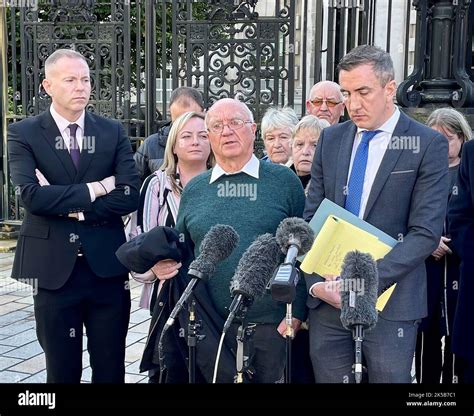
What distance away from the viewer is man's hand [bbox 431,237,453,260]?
414 centimetres

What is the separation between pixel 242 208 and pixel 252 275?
0.80 metres

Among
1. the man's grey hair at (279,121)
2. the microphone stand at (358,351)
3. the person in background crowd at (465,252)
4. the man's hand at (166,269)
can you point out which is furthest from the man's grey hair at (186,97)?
the microphone stand at (358,351)

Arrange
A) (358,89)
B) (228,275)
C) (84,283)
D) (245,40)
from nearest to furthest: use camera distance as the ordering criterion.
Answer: (358,89), (228,275), (84,283), (245,40)

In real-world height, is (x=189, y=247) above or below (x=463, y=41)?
below

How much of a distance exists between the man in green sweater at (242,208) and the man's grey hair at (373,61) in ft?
2.12

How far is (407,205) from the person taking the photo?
317cm

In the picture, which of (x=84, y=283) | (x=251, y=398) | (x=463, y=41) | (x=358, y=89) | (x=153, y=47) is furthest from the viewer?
(x=153, y=47)

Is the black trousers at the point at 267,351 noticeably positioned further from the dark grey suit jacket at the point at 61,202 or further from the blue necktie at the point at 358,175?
the dark grey suit jacket at the point at 61,202

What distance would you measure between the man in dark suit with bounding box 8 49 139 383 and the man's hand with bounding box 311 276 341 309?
1.27 m

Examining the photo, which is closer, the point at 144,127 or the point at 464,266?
the point at 464,266

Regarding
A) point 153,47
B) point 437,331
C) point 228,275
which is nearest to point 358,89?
point 228,275

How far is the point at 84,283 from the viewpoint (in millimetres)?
3842

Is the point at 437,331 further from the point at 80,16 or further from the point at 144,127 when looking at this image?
the point at 80,16

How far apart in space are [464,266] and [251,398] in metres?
1.91
